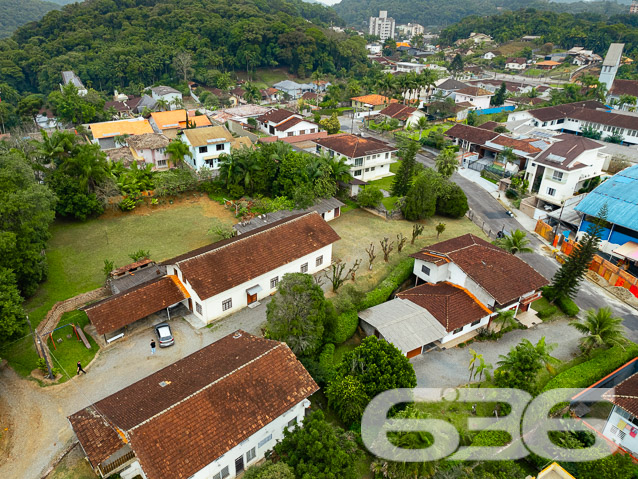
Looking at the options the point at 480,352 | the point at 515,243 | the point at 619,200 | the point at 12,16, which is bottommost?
the point at 480,352

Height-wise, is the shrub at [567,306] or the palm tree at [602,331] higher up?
the palm tree at [602,331]

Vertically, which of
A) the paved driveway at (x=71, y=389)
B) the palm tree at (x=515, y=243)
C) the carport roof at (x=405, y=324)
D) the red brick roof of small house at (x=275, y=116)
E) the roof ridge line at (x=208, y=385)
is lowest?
the paved driveway at (x=71, y=389)

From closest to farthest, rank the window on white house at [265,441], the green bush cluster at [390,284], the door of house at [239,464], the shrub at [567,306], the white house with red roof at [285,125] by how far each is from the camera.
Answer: the door of house at [239,464]
the window on white house at [265,441]
the green bush cluster at [390,284]
the shrub at [567,306]
the white house with red roof at [285,125]

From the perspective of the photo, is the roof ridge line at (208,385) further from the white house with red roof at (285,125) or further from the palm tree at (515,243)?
the white house with red roof at (285,125)

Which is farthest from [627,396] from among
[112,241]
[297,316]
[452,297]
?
[112,241]

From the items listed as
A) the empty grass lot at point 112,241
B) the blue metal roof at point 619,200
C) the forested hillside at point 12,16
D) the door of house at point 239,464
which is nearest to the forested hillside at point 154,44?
the empty grass lot at point 112,241

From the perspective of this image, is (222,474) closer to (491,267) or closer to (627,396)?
(627,396)
